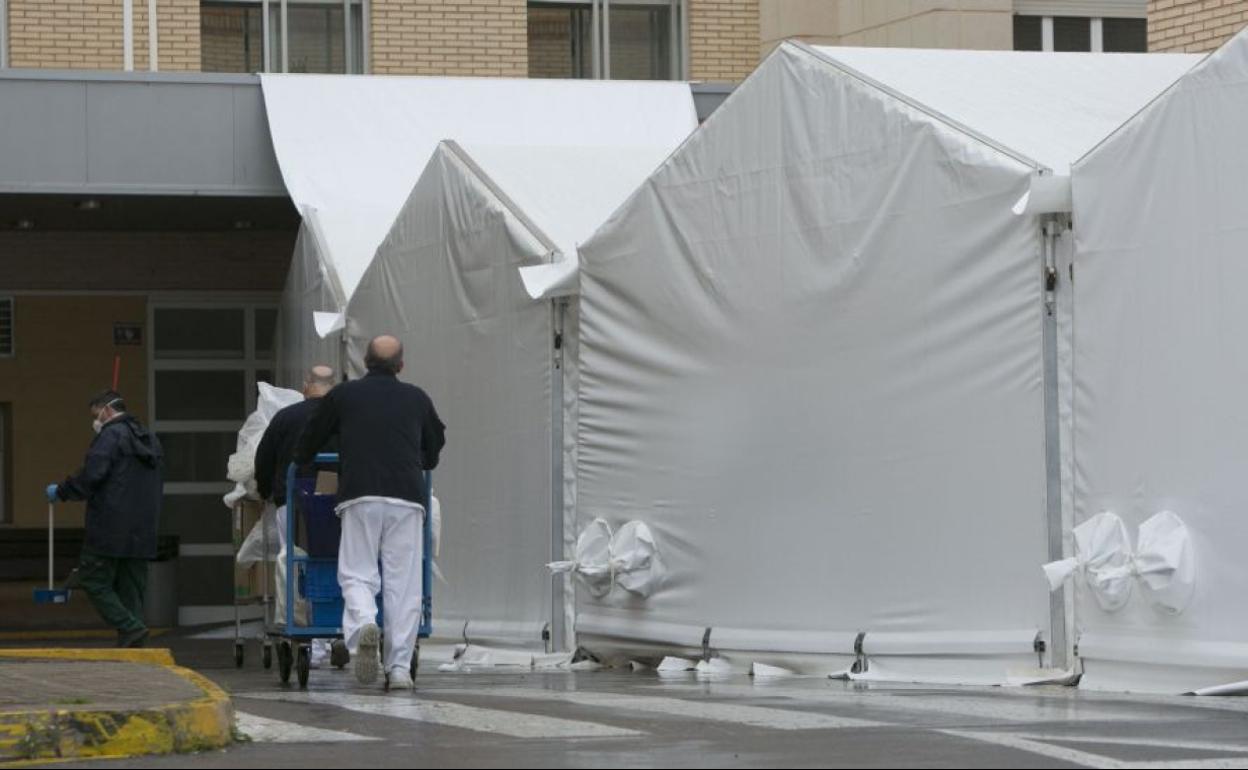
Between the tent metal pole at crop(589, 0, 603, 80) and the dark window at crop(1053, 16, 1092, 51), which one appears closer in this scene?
the dark window at crop(1053, 16, 1092, 51)

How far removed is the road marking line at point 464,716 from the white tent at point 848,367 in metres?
2.35

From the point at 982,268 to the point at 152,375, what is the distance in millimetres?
15026

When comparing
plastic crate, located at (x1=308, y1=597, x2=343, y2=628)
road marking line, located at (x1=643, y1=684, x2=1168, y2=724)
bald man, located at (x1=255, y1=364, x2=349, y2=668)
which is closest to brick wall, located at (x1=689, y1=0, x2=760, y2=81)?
bald man, located at (x1=255, y1=364, x2=349, y2=668)

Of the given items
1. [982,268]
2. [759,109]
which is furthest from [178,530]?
[982,268]

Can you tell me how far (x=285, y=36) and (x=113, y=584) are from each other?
951cm

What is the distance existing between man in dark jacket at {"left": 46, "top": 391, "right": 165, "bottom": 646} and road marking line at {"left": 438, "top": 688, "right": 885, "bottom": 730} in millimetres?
4332

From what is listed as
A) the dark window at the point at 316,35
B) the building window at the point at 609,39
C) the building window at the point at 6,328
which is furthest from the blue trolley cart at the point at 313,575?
the building window at the point at 6,328

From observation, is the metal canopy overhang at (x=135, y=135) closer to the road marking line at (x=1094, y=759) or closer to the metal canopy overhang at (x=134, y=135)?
the metal canopy overhang at (x=134, y=135)

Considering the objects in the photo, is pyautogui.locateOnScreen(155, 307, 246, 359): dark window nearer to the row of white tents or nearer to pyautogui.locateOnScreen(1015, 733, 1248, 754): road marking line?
the row of white tents

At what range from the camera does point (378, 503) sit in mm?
10656

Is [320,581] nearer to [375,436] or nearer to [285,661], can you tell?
[285,661]

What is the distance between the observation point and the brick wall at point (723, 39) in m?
23.1

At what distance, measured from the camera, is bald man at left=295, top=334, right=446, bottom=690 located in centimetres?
1062

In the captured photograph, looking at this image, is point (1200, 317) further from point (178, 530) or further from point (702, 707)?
point (178, 530)
